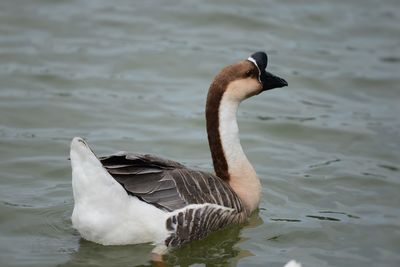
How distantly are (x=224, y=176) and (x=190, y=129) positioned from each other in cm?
254

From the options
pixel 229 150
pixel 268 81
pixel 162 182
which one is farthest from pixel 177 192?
pixel 268 81

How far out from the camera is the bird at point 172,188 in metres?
5.96

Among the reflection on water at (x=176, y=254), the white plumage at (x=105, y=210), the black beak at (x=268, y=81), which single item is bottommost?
the reflection on water at (x=176, y=254)

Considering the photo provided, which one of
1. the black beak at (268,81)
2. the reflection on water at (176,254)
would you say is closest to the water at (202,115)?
the reflection on water at (176,254)

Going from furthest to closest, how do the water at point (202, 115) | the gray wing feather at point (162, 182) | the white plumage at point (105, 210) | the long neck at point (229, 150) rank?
1. the long neck at point (229, 150)
2. the water at point (202, 115)
3. the gray wing feather at point (162, 182)
4. the white plumage at point (105, 210)

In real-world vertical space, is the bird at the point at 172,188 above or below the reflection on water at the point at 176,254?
above

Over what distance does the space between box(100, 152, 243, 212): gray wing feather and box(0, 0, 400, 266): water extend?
42cm

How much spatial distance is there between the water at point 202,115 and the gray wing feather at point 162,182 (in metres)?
0.42

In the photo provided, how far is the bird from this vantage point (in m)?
5.96

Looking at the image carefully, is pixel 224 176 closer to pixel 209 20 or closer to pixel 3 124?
pixel 3 124

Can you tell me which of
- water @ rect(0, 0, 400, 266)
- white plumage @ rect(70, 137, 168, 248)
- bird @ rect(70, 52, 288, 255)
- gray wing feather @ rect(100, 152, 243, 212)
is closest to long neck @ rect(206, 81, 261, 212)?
bird @ rect(70, 52, 288, 255)

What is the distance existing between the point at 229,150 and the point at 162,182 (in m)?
1.14

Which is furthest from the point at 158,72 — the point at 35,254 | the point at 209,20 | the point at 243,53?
the point at 35,254

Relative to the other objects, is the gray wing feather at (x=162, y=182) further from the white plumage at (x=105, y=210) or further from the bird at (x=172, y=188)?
the white plumage at (x=105, y=210)
